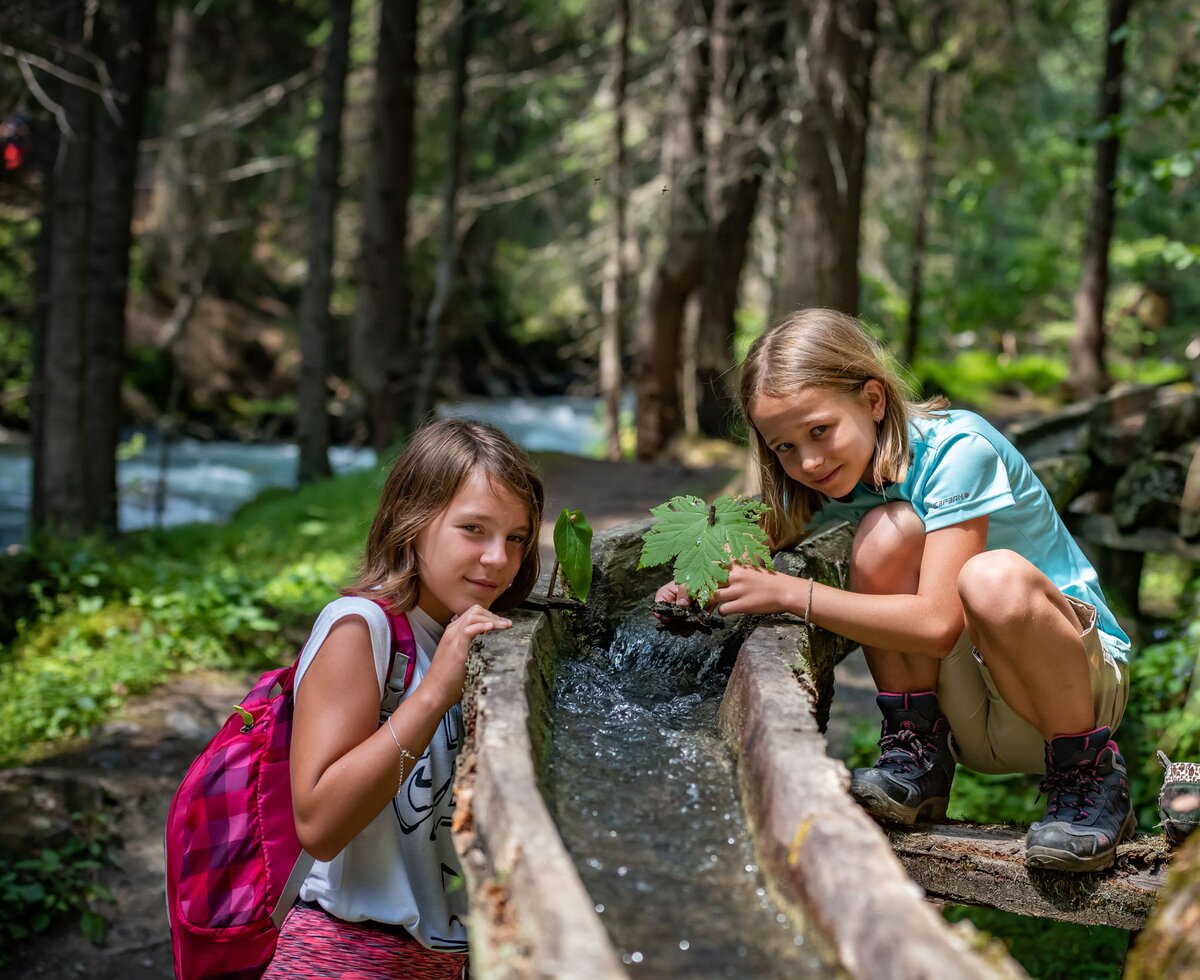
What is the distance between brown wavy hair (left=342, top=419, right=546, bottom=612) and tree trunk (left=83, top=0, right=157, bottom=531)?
869 cm

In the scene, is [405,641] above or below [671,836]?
above

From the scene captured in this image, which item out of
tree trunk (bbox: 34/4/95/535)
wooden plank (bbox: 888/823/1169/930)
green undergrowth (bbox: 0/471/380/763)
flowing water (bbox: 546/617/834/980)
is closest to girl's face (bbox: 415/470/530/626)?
flowing water (bbox: 546/617/834/980)

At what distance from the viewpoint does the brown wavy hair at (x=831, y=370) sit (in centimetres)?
277

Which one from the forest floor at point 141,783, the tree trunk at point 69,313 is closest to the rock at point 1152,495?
the forest floor at point 141,783

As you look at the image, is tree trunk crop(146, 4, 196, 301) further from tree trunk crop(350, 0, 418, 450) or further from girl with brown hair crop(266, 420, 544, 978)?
girl with brown hair crop(266, 420, 544, 978)

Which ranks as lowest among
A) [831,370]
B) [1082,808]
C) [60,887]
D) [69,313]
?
[60,887]

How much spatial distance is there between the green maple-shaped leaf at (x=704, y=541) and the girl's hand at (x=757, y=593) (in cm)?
3

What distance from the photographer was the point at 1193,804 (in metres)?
2.21

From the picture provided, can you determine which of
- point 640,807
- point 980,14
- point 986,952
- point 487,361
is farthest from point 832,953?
point 487,361

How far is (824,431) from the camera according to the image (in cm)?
279

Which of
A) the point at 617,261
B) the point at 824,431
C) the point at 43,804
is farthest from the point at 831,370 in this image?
the point at 617,261

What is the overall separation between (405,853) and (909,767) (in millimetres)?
1188

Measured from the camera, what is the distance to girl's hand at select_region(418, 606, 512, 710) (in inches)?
90.7

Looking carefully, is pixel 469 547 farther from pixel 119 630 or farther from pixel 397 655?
pixel 119 630
